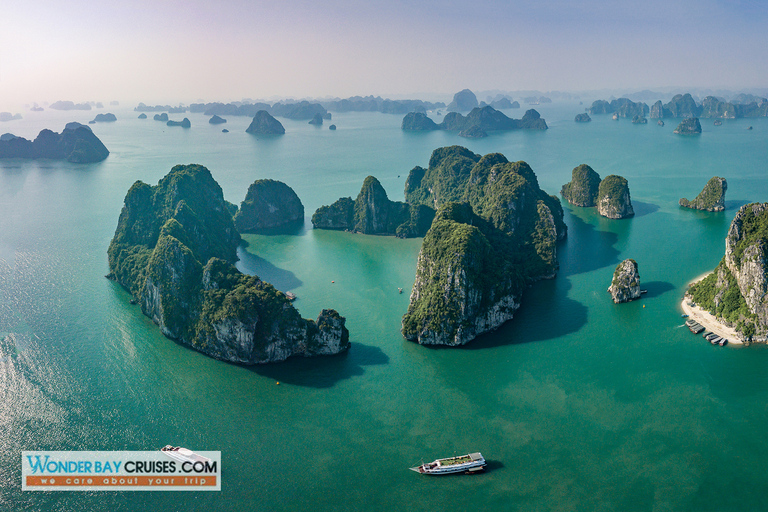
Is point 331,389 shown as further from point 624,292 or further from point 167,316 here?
point 624,292

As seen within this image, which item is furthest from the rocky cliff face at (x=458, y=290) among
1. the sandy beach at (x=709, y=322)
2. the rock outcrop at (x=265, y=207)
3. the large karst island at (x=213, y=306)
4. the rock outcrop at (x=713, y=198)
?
the rock outcrop at (x=713, y=198)

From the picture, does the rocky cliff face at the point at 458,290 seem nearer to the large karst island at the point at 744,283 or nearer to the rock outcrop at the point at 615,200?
the large karst island at the point at 744,283

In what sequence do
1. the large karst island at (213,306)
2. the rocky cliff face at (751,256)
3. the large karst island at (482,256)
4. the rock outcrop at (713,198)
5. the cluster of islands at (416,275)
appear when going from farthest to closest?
the rock outcrop at (713,198), the large karst island at (482,256), the rocky cliff face at (751,256), the cluster of islands at (416,275), the large karst island at (213,306)

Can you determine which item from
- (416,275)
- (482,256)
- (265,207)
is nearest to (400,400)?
(416,275)

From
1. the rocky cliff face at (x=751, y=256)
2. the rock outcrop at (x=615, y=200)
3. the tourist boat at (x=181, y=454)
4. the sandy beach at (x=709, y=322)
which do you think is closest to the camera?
the tourist boat at (x=181, y=454)

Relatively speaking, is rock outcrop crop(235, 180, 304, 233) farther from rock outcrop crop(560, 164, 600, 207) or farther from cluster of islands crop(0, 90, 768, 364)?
rock outcrop crop(560, 164, 600, 207)

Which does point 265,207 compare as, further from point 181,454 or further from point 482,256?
point 181,454
